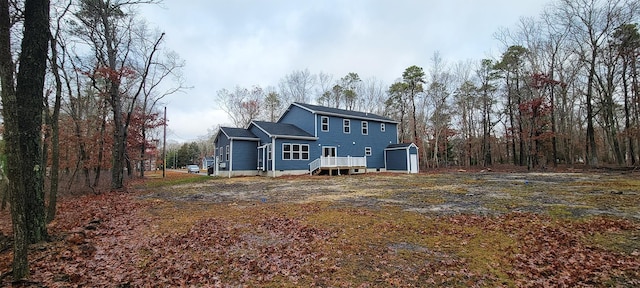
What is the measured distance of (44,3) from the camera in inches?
201

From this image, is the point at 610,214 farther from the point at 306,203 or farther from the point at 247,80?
the point at 247,80

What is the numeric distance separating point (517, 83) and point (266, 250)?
34.1 m

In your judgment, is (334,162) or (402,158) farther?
(402,158)

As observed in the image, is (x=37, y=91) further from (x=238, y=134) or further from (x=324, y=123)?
(x=324, y=123)

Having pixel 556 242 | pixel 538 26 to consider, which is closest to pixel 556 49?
pixel 538 26

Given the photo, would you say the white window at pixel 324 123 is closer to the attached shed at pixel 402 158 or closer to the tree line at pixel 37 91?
the attached shed at pixel 402 158

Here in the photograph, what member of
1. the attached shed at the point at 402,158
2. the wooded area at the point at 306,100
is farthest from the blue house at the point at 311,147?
the wooded area at the point at 306,100

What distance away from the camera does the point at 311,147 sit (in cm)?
2369

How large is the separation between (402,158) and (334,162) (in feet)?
25.5

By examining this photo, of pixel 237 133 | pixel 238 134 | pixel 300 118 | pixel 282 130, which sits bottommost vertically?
pixel 238 134

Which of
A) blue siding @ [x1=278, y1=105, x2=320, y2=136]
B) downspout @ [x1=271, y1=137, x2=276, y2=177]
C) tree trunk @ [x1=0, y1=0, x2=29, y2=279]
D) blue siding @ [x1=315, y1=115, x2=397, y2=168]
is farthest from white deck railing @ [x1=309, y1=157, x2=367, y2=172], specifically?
tree trunk @ [x1=0, y1=0, x2=29, y2=279]

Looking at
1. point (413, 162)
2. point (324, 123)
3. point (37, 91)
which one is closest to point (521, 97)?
point (413, 162)

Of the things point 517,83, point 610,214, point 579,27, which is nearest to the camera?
point 610,214

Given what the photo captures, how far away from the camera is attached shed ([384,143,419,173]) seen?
86.7 ft
